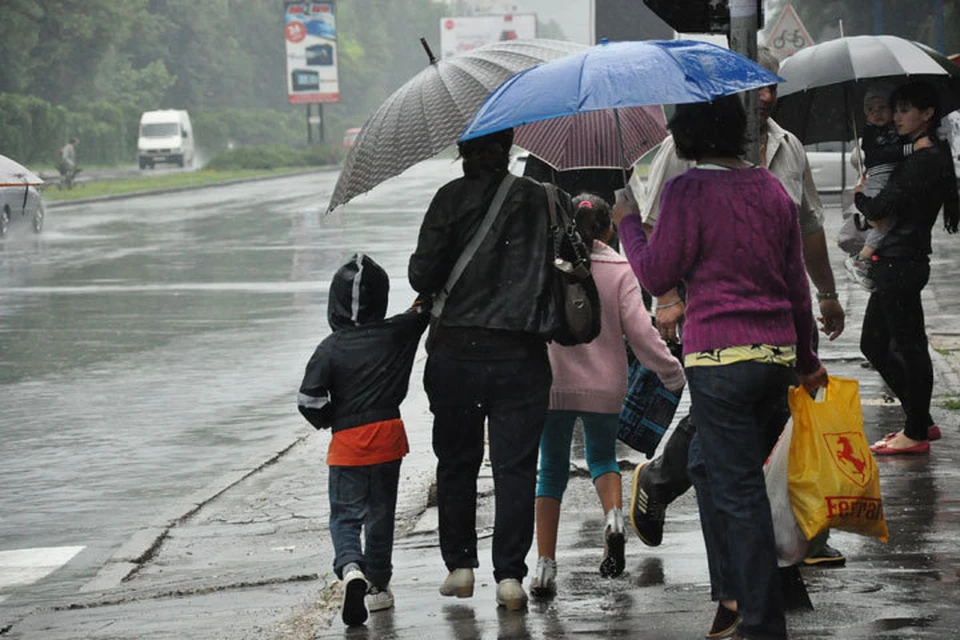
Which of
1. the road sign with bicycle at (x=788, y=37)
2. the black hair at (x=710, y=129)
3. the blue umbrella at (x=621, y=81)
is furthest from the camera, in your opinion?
the road sign with bicycle at (x=788, y=37)

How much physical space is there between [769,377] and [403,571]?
2213mm

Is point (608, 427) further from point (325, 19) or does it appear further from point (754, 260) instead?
point (325, 19)

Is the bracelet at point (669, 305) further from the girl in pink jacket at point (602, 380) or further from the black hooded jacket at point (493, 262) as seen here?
the girl in pink jacket at point (602, 380)

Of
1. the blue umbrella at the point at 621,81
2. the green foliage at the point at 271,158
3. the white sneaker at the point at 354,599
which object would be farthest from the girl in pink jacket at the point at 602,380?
the green foliage at the point at 271,158

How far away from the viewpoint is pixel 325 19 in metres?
91.2

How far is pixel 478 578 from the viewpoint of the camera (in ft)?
20.8

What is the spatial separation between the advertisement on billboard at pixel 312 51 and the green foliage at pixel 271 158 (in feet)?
34.2

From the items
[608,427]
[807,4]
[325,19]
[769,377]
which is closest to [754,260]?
[769,377]

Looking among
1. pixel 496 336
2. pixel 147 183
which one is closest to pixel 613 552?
pixel 496 336

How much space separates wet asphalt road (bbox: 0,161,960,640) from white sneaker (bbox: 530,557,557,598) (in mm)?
44

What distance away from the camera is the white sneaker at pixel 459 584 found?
5.85m

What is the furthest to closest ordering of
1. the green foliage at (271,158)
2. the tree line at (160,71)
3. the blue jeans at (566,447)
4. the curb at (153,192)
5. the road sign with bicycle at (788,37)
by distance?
1. the tree line at (160,71)
2. the green foliage at (271,158)
3. the curb at (153,192)
4. the road sign with bicycle at (788,37)
5. the blue jeans at (566,447)

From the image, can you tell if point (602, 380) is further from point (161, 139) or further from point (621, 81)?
point (161, 139)

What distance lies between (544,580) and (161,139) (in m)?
69.5
